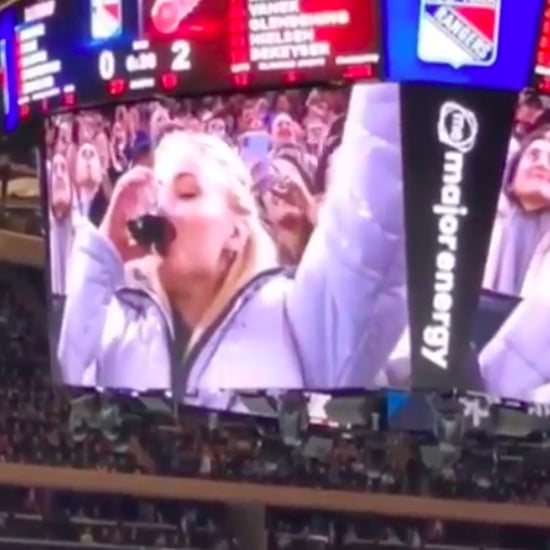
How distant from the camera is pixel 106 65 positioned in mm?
5230

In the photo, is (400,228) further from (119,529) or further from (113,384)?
(119,529)

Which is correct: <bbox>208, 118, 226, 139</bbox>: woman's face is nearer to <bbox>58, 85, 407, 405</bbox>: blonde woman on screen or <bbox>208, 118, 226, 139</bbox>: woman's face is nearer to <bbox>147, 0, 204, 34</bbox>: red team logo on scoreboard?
<bbox>58, 85, 407, 405</bbox>: blonde woman on screen

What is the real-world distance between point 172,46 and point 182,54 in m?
0.03

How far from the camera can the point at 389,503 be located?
21.9 ft

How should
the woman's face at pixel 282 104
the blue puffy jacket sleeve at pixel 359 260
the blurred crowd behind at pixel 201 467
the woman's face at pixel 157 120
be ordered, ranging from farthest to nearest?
the blurred crowd behind at pixel 201 467
the woman's face at pixel 157 120
the woman's face at pixel 282 104
the blue puffy jacket sleeve at pixel 359 260

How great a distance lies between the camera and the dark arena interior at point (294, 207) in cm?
491

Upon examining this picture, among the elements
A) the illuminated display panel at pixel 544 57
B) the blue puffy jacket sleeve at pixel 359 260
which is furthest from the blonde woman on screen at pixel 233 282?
the illuminated display panel at pixel 544 57

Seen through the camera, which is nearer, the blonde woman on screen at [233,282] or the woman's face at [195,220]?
the blonde woman on screen at [233,282]

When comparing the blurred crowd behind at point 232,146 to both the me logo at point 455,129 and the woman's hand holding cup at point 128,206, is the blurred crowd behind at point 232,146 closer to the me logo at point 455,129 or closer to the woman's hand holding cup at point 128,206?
the woman's hand holding cup at point 128,206

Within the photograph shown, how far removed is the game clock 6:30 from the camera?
5094 millimetres

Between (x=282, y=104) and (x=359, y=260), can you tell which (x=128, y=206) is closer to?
(x=282, y=104)

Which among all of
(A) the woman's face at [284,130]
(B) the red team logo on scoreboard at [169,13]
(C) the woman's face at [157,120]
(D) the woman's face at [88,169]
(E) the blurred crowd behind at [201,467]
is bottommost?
(E) the blurred crowd behind at [201,467]

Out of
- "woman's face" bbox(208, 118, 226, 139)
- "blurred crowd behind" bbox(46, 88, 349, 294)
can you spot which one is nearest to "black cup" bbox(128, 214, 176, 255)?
"blurred crowd behind" bbox(46, 88, 349, 294)

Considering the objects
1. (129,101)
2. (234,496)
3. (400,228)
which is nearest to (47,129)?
(129,101)
